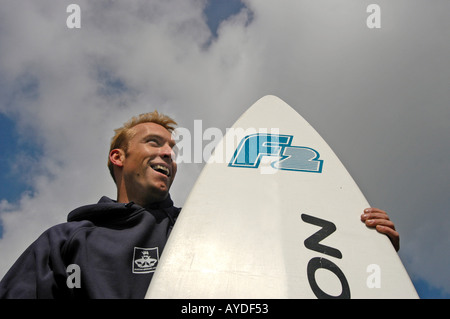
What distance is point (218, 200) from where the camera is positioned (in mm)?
3064

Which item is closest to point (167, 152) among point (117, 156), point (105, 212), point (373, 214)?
point (117, 156)

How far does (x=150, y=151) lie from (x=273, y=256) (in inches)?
63.2

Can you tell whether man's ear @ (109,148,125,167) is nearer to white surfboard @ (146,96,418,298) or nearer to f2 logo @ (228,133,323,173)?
white surfboard @ (146,96,418,298)

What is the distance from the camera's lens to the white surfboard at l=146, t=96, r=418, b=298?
244 centimetres

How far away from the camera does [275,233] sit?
9.16 ft

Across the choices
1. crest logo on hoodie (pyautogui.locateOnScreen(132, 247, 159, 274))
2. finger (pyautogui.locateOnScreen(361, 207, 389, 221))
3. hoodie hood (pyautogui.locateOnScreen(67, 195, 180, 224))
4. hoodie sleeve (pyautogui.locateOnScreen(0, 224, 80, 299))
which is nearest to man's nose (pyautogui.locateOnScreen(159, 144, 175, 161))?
hoodie hood (pyautogui.locateOnScreen(67, 195, 180, 224))

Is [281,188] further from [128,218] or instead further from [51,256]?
[51,256]

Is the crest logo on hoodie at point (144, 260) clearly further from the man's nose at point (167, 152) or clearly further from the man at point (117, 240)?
the man's nose at point (167, 152)

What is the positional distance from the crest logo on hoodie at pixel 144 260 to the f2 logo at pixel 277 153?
1.00 m

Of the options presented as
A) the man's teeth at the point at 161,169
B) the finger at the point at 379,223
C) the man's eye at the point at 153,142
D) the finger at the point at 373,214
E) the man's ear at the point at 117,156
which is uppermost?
the man's eye at the point at 153,142

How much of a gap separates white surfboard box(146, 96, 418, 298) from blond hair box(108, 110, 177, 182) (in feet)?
2.56

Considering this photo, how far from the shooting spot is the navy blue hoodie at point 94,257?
8.54 ft

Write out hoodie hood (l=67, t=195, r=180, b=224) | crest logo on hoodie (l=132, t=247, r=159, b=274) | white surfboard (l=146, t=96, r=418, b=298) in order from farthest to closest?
1. hoodie hood (l=67, t=195, r=180, b=224)
2. crest logo on hoodie (l=132, t=247, r=159, b=274)
3. white surfboard (l=146, t=96, r=418, b=298)

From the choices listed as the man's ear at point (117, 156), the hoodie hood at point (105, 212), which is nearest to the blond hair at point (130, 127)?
the man's ear at point (117, 156)
